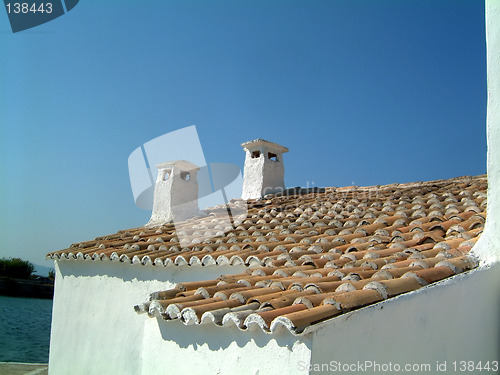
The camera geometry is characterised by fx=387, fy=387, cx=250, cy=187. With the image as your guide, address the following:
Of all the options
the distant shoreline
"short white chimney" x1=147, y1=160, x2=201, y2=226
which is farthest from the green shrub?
"short white chimney" x1=147, y1=160, x2=201, y2=226

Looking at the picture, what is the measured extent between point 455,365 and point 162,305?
2.34 meters

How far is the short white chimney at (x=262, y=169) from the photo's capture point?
31.3 ft

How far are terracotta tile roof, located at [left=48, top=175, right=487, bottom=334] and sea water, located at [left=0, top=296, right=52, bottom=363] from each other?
6982mm

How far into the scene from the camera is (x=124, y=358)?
559cm

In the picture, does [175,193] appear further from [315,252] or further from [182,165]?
[315,252]

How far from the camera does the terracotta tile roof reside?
2.61 metres

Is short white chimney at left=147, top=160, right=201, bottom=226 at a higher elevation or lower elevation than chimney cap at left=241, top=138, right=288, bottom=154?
lower

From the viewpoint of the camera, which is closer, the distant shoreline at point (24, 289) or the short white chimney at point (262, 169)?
the short white chimney at point (262, 169)

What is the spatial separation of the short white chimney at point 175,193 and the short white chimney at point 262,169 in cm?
137

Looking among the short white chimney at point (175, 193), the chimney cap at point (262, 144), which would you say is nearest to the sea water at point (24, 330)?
the short white chimney at point (175, 193)

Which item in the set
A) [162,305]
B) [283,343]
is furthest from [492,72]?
[162,305]

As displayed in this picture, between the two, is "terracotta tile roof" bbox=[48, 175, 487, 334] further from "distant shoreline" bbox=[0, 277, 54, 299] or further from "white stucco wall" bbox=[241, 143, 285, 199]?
"distant shoreline" bbox=[0, 277, 54, 299]

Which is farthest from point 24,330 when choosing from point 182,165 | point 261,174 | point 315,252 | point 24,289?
point 315,252

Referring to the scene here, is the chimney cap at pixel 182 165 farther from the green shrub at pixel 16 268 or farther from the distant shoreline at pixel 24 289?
the green shrub at pixel 16 268
